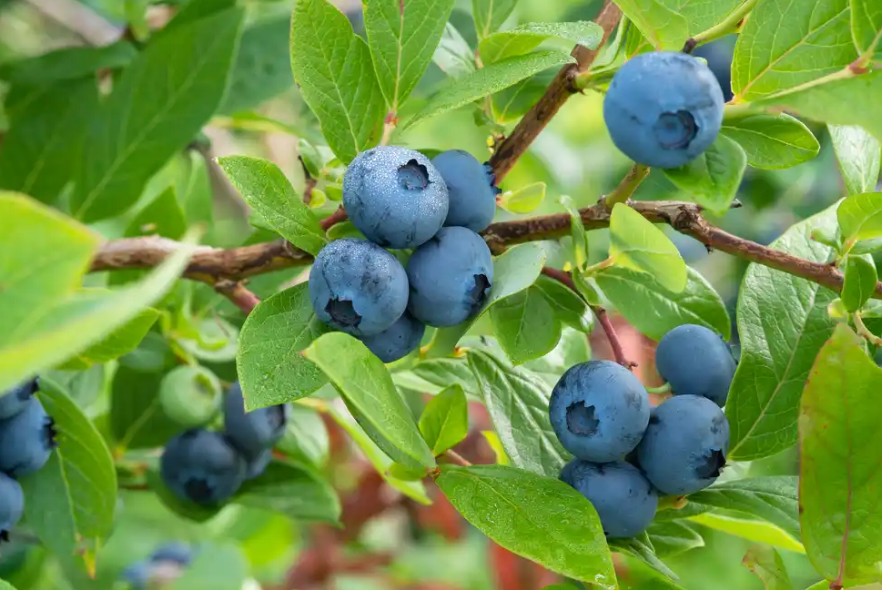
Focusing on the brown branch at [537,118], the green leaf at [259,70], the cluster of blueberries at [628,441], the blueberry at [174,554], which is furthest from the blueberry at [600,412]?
the blueberry at [174,554]

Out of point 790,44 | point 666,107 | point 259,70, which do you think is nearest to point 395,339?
point 666,107

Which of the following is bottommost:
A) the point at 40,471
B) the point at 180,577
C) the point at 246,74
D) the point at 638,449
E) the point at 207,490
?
the point at 180,577

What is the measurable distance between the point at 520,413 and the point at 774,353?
0.25 m

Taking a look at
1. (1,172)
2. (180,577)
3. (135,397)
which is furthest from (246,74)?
(180,577)

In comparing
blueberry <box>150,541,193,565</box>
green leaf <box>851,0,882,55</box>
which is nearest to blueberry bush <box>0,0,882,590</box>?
green leaf <box>851,0,882,55</box>

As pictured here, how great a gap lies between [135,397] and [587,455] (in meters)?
0.80

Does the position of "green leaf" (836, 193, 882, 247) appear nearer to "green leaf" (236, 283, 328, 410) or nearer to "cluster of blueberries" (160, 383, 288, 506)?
"green leaf" (236, 283, 328, 410)

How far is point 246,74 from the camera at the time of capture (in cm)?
155

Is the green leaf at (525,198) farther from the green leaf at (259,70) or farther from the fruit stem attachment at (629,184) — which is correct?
the green leaf at (259,70)

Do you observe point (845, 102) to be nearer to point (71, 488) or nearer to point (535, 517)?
point (535, 517)

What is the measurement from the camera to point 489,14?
95 cm

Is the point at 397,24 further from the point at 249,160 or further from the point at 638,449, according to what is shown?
the point at 638,449

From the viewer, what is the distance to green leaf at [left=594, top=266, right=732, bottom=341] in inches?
34.8

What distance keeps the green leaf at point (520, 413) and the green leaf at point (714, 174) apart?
0.27m
